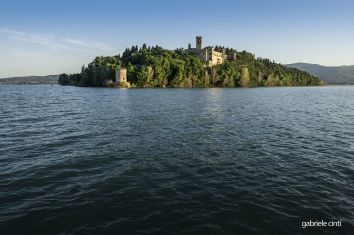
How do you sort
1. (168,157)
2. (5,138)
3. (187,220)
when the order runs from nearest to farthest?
(187,220) → (168,157) → (5,138)

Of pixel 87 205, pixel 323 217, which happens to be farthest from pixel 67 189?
pixel 323 217

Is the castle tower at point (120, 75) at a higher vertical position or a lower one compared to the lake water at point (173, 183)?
higher

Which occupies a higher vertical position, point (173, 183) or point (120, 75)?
point (120, 75)

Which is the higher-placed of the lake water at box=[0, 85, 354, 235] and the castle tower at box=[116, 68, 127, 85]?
the castle tower at box=[116, 68, 127, 85]

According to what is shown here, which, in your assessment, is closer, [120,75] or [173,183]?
[173,183]

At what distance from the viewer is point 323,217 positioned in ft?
43.7

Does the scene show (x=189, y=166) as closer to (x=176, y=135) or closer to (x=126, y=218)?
(x=126, y=218)

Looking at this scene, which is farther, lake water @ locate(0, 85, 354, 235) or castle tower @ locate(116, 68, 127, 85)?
castle tower @ locate(116, 68, 127, 85)

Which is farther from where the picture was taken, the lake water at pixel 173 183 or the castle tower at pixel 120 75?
the castle tower at pixel 120 75

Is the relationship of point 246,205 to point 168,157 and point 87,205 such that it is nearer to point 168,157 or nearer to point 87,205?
point 87,205

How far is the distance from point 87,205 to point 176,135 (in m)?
18.6

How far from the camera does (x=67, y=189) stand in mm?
16297

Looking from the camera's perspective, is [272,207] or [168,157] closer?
[272,207]

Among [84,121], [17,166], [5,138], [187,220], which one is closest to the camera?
[187,220]
